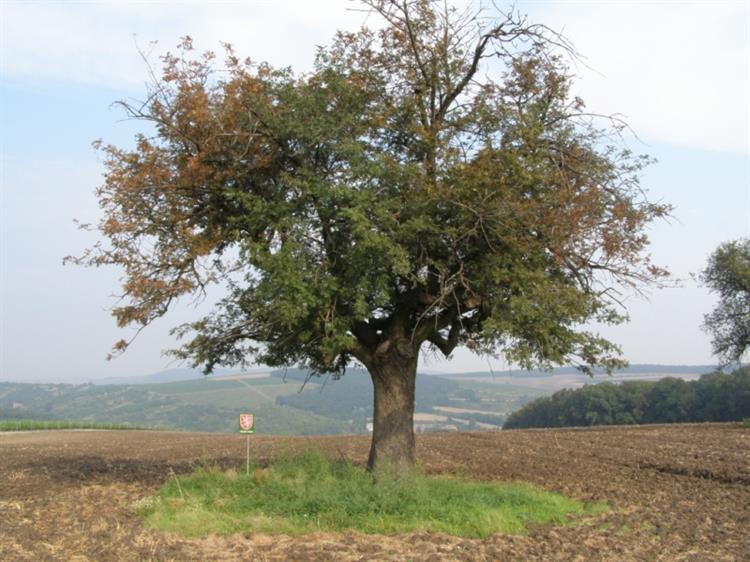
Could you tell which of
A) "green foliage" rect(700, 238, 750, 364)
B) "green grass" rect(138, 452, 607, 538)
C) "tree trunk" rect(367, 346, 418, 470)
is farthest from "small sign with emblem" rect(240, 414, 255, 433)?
"green foliage" rect(700, 238, 750, 364)

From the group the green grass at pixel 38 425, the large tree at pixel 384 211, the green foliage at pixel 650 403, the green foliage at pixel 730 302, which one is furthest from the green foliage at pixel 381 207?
the green foliage at pixel 650 403

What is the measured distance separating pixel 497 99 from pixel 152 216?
7.21 meters

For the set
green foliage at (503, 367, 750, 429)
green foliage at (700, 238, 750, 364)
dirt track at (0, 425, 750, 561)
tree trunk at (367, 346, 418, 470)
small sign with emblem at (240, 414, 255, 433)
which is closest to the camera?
dirt track at (0, 425, 750, 561)

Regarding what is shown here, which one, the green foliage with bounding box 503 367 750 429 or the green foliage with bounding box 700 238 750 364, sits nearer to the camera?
the green foliage with bounding box 700 238 750 364

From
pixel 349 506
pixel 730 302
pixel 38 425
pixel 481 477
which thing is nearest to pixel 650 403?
pixel 730 302

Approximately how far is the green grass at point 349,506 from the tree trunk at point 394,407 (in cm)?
59

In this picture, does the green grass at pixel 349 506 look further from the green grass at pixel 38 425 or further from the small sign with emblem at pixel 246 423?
the green grass at pixel 38 425

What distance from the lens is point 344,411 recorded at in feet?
387

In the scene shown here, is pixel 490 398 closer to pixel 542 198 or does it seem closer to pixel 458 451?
pixel 458 451

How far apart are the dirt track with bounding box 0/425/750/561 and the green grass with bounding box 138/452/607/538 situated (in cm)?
49

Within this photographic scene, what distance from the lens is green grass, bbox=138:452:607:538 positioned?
1182cm

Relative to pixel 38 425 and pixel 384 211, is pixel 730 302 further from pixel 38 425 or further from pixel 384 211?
pixel 38 425

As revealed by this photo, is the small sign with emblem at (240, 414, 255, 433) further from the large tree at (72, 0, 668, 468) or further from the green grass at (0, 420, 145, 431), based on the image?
the green grass at (0, 420, 145, 431)

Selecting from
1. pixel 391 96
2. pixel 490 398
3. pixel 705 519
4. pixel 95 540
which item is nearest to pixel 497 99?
pixel 391 96
